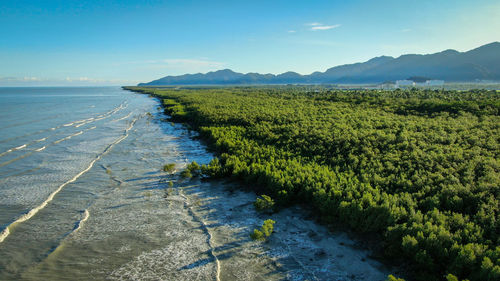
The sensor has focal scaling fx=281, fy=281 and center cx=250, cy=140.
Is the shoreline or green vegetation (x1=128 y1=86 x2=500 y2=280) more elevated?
green vegetation (x1=128 y1=86 x2=500 y2=280)

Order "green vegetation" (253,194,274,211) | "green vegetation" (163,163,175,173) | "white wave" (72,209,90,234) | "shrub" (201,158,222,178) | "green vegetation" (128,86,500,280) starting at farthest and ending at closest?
"green vegetation" (163,163,175,173) < "shrub" (201,158,222,178) < "green vegetation" (253,194,274,211) < "white wave" (72,209,90,234) < "green vegetation" (128,86,500,280)

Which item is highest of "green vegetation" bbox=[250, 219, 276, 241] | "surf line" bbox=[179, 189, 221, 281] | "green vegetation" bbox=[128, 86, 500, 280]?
Result: "green vegetation" bbox=[128, 86, 500, 280]

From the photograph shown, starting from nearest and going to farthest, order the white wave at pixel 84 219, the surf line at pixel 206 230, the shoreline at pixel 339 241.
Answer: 1. the shoreline at pixel 339 241
2. the surf line at pixel 206 230
3. the white wave at pixel 84 219

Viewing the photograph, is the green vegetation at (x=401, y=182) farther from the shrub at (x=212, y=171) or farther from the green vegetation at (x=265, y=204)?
the green vegetation at (x=265, y=204)

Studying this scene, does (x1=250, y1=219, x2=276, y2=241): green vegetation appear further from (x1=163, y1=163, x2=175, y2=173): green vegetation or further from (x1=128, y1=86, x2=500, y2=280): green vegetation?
(x1=163, y1=163, x2=175, y2=173): green vegetation

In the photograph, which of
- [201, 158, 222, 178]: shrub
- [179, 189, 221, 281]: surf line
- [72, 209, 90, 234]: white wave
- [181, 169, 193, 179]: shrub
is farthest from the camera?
[181, 169, 193, 179]: shrub

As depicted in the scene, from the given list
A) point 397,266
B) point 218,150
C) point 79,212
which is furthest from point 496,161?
point 79,212

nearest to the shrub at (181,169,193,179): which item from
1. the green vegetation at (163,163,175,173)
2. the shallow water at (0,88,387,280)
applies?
the shallow water at (0,88,387,280)

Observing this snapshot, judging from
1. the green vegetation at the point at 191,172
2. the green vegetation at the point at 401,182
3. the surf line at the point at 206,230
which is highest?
the green vegetation at the point at 401,182

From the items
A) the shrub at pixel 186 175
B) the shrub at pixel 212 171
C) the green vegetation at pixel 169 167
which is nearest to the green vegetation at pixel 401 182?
the shrub at pixel 212 171

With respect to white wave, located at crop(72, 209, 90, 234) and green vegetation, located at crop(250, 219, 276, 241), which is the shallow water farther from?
green vegetation, located at crop(250, 219, 276, 241)

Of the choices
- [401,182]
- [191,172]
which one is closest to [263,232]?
[401,182]

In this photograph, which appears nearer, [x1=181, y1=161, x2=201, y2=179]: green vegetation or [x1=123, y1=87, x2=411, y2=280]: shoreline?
[x1=123, y1=87, x2=411, y2=280]: shoreline
